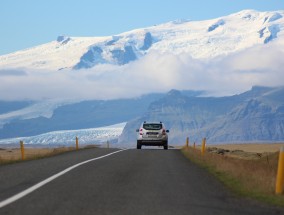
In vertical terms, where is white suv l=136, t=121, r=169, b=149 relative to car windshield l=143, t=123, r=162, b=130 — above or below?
below

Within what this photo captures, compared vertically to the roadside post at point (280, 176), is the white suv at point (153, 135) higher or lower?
lower

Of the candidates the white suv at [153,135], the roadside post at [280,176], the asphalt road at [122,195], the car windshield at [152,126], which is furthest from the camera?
the car windshield at [152,126]

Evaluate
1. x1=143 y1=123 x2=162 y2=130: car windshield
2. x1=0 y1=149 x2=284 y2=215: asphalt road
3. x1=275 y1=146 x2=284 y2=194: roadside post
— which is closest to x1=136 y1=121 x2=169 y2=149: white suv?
x1=143 y1=123 x2=162 y2=130: car windshield

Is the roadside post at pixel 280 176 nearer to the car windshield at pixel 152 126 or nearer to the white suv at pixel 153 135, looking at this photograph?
the white suv at pixel 153 135

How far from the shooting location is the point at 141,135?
48.1m

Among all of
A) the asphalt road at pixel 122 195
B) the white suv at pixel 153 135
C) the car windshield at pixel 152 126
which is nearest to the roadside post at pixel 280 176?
the asphalt road at pixel 122 195

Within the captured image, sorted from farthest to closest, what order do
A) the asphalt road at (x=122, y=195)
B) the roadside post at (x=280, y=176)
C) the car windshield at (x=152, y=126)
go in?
1. the car windshield at (x=152, y=126)
2. the roadside post at (x=280, y=176)
3. the asphalt road at (x=122, y=195)

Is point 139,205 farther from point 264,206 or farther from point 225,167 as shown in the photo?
point 225,167

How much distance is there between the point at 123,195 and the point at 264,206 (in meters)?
2.89

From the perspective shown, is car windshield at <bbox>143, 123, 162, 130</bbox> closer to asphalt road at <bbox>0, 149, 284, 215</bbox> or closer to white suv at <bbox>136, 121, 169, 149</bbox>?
white suv at <bbox>136, 121, 169, 149</bbox>

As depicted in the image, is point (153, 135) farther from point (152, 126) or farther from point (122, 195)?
point (122, 195)

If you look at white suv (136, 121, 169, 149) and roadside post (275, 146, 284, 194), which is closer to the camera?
roadside post (275, 146, 284, 194)

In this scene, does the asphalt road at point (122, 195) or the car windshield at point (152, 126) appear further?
the car windshield at point (152, 126)

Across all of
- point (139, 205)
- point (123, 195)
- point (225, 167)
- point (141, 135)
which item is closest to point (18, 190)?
point (123, 195)
